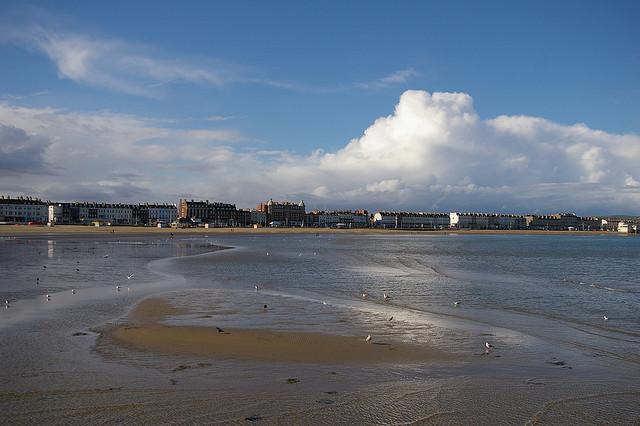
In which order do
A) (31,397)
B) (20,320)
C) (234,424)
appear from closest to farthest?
1. (234,424)
2. (31,397)
3. (20,320)

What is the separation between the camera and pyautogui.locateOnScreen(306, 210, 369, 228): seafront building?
18500 cm

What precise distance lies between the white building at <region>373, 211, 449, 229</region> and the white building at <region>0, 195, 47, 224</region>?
104216 mm

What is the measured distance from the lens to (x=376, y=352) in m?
8.27

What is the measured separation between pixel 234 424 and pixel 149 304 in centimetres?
838

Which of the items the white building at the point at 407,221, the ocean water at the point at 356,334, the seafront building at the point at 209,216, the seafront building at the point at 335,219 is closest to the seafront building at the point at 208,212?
the seafront building at the point at 209,216

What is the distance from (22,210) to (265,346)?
494ft

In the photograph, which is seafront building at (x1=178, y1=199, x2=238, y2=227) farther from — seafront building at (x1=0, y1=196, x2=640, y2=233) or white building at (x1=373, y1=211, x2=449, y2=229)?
white building at (x1=373, y1=211, x2=449, y2=229)

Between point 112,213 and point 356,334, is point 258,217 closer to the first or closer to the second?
point 112,213

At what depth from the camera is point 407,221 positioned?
18875 centimetres

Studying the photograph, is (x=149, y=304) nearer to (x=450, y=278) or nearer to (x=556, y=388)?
(x=556, y=388)

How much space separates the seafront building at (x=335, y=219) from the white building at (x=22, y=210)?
270ft

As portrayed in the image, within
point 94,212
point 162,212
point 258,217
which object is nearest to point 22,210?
point 94,212

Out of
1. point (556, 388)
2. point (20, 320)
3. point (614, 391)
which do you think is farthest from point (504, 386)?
point (20, 320)

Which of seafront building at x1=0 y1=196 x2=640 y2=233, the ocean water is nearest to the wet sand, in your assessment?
the ocean water
